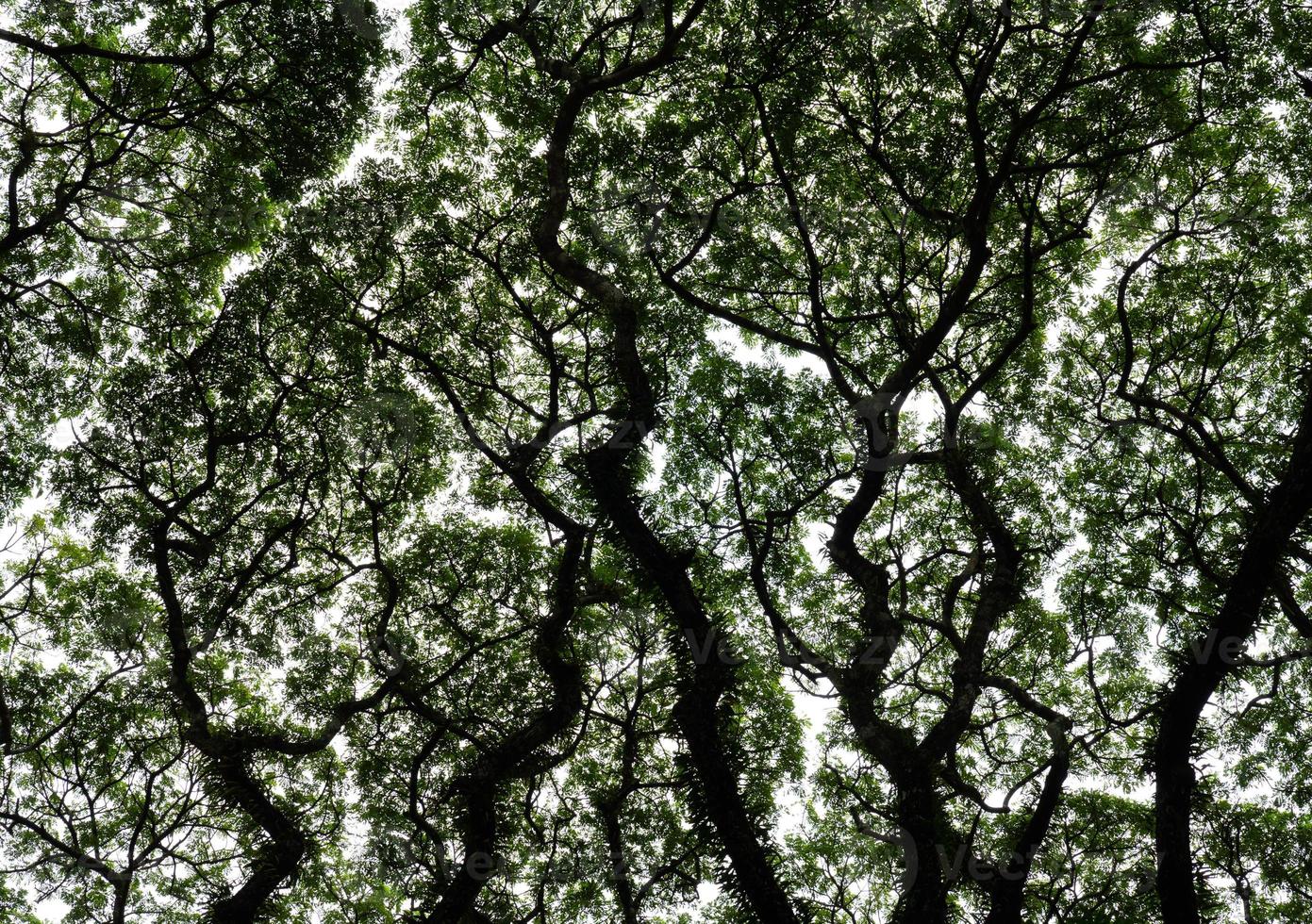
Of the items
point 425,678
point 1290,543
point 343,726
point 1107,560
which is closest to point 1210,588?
point 1107,560

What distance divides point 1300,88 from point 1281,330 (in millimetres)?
2743

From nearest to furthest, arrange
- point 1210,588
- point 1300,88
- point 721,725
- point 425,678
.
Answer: point 721,725 < point 1300,88 < point 1210,588 < point 425,678

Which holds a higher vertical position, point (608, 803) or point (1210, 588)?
point (1210, 588)

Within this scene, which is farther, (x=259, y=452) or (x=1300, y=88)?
(x=259, y=452)


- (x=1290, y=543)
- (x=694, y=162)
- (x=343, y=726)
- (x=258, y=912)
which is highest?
(x=694, y=162)

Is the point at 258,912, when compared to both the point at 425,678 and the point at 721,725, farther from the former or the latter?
the point at 721,725

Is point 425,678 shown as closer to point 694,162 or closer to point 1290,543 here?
point 694,162

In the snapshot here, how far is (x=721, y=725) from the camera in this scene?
5.61m

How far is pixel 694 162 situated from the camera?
371 inches

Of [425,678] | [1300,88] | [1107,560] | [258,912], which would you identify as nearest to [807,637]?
[1107,560]

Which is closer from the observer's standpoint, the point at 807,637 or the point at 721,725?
the point at 721,725

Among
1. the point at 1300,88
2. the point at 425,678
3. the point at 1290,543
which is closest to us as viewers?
the point at 1290,543

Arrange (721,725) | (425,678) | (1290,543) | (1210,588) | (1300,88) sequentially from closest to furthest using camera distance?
(1290,543) → (721,725) → (1300,88) → (1210,588) → (425,678)

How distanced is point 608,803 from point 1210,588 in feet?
21.2
